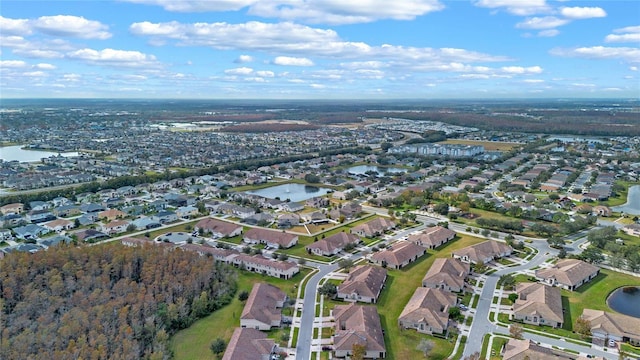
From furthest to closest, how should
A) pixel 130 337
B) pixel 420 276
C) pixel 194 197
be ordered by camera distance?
pixel 194 197
pixel 420 276
pixel 130 337

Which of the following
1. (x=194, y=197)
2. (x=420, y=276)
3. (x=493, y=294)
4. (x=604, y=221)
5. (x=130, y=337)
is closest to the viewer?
(x=130, y=337)

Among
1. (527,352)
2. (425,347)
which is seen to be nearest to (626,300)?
(527,352)

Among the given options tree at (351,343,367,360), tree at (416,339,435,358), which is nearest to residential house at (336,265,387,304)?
tree at (416,339,435,358)

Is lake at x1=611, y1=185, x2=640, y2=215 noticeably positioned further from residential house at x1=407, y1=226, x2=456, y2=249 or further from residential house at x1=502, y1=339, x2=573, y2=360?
residential house at x1=502, y1=339, x2=573, y2=360

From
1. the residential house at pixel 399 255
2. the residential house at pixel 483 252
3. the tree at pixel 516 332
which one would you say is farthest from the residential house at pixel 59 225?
the tree at pixel 516 332

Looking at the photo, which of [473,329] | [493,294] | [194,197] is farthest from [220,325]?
[194,197]

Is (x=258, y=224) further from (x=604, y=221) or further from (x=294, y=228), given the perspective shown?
(x=604, y=221)
